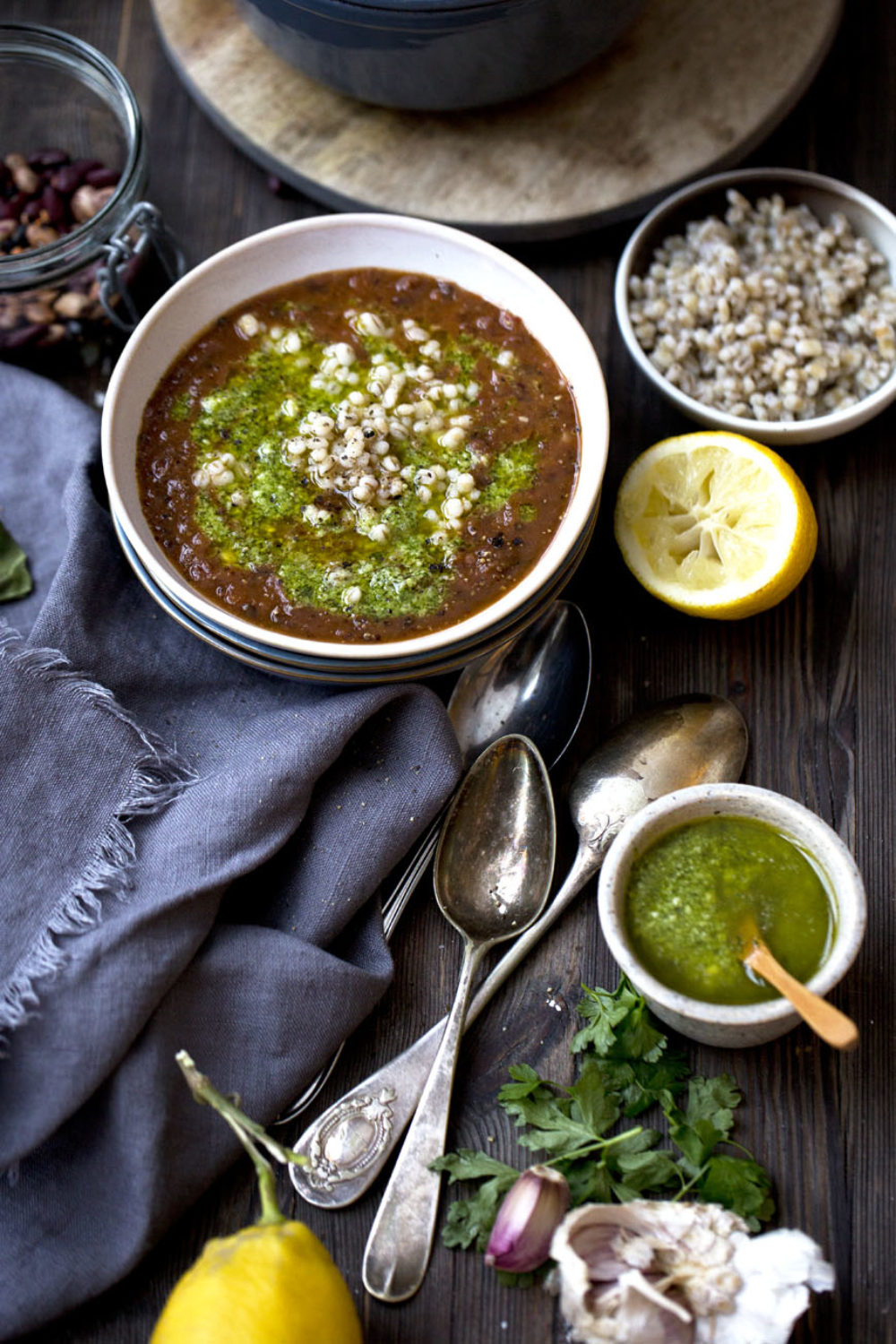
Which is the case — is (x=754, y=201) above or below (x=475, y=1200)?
above

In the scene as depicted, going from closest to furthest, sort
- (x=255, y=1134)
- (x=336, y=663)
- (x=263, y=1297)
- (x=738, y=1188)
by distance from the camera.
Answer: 1. (x=263, y=1297)
2. (x=255, y=1134)
3. (x=738, y=1188)
4. (x=336, y=663)

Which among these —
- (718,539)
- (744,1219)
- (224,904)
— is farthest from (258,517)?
(744,1219)

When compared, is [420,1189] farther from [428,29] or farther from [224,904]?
[428,29]

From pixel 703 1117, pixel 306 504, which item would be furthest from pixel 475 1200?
pixel 306 504

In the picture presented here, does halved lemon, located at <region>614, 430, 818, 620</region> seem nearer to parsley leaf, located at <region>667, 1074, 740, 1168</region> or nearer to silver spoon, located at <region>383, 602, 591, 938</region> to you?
silver spoon, located at <region>383, 602, 591, 938</region>

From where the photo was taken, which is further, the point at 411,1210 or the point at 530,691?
the point at 530,691

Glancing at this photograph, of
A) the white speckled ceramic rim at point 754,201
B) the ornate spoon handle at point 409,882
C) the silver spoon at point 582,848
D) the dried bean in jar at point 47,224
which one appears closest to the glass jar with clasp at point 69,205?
the dried bean in jar at point 47,224

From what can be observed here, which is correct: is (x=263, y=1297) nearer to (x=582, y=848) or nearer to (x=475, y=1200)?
(x=475, y=1200)

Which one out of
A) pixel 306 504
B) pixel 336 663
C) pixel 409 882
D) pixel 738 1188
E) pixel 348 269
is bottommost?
pixel 738 1188

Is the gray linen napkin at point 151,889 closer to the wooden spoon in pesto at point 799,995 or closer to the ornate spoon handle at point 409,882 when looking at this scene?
the ornate spoon handle at point 409,882
